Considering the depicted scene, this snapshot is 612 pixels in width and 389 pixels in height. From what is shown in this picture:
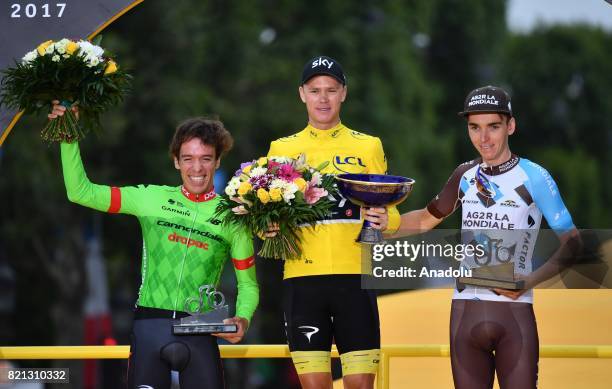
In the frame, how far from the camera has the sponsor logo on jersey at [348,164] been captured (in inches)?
320

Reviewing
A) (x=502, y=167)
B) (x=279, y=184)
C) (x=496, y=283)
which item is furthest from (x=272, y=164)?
(x=496, y=283)

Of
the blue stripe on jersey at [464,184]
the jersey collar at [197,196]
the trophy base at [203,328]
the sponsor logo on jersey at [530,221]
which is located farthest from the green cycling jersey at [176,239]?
the sponsor logo on jersey at [530,221]

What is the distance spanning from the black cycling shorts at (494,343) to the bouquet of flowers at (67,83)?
2.55 metres

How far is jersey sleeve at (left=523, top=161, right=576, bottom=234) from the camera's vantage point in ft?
25.4

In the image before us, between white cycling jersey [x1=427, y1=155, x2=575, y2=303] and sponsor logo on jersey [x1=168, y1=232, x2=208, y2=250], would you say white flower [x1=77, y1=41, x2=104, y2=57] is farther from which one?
white cycling jersey [x1=427, y1=155, x2=575, y2=303]

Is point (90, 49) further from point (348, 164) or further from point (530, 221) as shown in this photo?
point (530, 221)

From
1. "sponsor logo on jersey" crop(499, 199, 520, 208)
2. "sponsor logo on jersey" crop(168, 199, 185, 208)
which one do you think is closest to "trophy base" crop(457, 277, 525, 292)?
"sponsor logo on jersey" crop(499, 199, 520, 208)

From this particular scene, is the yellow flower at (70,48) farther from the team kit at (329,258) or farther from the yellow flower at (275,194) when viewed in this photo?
the yellow flower at (275,194)

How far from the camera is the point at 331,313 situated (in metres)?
8.03

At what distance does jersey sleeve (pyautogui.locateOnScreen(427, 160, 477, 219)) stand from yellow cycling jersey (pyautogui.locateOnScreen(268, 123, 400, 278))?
0.34 m

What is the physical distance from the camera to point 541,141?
49531mm

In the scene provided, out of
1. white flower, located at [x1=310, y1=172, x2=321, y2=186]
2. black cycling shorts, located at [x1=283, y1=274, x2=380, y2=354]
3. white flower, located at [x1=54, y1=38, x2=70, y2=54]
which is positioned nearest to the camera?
white flower, located at [x1=310, y1=172, x2=321, y2=186]

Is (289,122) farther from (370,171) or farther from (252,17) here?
(370,171)

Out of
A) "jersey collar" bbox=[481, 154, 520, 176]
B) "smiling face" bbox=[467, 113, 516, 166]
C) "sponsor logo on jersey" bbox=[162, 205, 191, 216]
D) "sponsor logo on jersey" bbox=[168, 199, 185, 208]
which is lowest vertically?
"sponsor logo on jersey" bbox=[162, 205, 191, 216]
